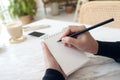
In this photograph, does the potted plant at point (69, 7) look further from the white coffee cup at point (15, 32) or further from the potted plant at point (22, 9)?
the white coffee cup at point (15, 32)

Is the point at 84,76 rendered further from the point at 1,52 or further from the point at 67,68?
the point at 1,52

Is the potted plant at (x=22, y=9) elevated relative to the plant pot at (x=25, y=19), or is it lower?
elevated

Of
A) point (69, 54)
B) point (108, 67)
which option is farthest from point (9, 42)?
point (108, 67)

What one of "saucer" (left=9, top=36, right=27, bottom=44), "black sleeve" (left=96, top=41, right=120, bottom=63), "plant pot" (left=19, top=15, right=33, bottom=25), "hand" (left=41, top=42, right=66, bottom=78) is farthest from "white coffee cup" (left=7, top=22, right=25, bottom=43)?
"plant pot" (left=19, top=15, right=33, bottom=25)

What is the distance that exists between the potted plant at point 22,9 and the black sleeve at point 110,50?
104 inches

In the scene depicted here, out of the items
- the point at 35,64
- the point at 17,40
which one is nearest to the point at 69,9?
the point at 17,40

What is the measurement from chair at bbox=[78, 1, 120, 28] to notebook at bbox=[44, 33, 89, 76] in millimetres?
497

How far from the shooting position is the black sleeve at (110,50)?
2.33 feet

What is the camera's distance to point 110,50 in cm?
72

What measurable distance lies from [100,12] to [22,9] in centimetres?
233

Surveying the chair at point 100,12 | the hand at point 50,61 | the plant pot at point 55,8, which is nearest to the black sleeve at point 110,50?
the hand at point 50,61

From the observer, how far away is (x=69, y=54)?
69 cm

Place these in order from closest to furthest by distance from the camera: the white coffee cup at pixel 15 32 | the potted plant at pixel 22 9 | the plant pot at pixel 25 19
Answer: the white coffee cup at pixel 15 32 → the potted plant at pixel 22 9 → the plant pot at pixel 25 19

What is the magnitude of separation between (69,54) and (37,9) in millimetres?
3312
